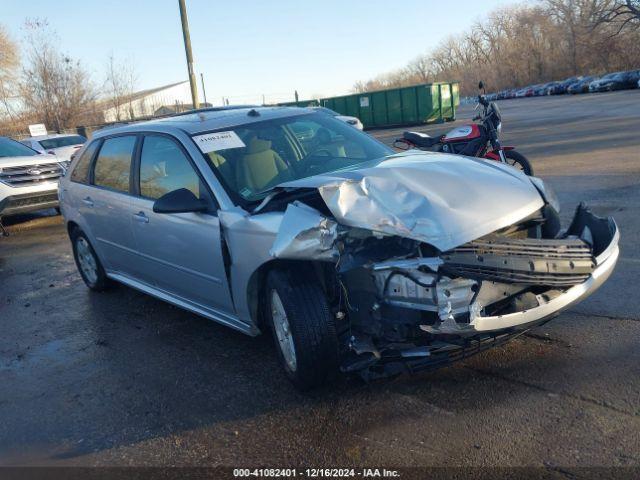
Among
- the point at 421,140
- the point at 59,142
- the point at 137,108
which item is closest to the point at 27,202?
the point at 59,142

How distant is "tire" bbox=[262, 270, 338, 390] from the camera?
11.2 feet

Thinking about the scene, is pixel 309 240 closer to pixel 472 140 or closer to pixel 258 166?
pixel 258 166

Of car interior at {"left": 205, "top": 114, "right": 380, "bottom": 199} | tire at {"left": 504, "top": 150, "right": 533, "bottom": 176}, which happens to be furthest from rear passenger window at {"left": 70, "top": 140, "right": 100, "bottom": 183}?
tire at {"left": 504, "top": 150, "right": 533, "bottom": 176}

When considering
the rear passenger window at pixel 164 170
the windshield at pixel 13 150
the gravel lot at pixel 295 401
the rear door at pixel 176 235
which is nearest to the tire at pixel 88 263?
the gravel lot at pixel 295 401

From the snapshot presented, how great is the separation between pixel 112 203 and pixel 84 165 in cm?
106

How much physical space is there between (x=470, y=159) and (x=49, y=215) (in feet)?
38.0

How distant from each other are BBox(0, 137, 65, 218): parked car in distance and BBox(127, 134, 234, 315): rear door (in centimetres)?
726

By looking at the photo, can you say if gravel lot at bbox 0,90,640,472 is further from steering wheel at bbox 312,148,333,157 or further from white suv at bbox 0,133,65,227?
white suv at bbox 0,133,65,227

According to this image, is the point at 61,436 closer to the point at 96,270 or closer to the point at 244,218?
the point at 244,218

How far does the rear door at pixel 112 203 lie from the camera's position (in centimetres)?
521

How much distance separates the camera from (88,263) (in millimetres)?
6449

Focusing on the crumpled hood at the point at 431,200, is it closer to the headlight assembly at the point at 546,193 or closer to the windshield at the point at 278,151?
the headlight assembly at the point at 546,193

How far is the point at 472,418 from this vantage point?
321 cm

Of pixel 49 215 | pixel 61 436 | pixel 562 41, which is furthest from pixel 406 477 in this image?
pixel 562 41
